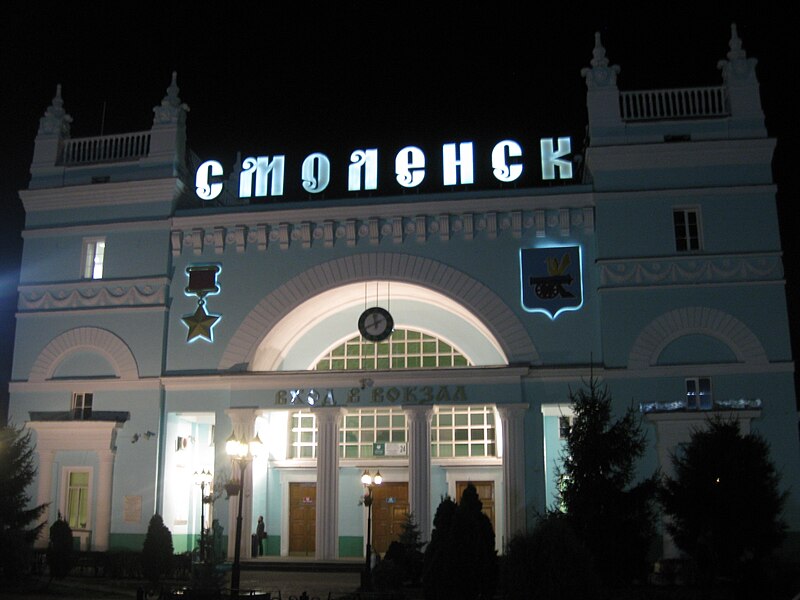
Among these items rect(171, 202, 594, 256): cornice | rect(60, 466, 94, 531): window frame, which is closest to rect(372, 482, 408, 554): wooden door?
rect(171, 202, 594, 256): cornice

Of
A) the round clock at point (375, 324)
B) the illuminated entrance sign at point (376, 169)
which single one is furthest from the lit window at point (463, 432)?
the illuminated entrance sign at point (376, 169)

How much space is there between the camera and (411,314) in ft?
113

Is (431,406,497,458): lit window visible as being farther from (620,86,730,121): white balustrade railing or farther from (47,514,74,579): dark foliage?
(47,514,74,579): dark foliage

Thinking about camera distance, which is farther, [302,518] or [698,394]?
[302,518]

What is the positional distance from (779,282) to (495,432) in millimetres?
11389

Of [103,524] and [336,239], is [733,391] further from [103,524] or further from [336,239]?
[103,524]

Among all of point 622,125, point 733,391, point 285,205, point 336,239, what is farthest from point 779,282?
point 285,205

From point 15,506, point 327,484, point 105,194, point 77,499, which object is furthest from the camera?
point 105,194

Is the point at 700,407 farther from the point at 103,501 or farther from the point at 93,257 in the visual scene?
the point at 93,257

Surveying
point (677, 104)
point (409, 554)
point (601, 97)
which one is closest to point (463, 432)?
point (409, 554)

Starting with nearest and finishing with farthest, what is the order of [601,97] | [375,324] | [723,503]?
[723,503] → [601,97] → [375,324]

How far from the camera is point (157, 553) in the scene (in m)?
25.8

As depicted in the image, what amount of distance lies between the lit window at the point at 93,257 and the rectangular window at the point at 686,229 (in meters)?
19.5

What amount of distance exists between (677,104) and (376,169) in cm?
1041
